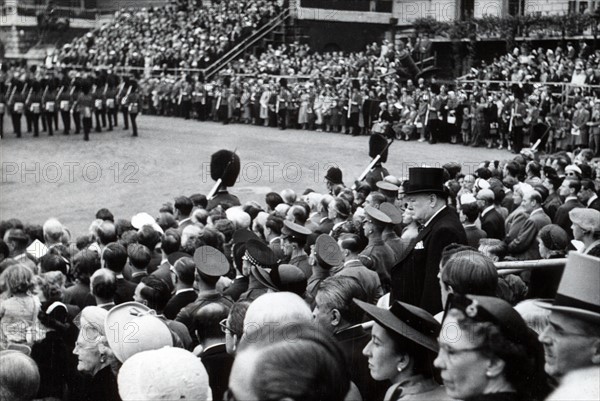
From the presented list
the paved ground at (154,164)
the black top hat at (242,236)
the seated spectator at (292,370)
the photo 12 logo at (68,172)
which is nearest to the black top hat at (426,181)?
the black top hat at (242,236)

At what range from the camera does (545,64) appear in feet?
80.7

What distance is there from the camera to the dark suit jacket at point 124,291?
19.0 feet

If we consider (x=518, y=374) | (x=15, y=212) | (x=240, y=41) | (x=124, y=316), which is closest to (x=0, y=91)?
(x=15, y=212)

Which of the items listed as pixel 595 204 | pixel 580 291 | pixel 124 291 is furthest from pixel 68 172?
pixel 580 291

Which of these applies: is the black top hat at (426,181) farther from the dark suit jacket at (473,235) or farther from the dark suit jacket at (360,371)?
the dark suit jacket at (473,235)

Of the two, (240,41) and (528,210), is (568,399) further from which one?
(240,41)

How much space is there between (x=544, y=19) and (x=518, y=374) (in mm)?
26203

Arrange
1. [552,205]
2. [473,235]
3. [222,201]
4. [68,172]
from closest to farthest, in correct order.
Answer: [473,235] → [552,205] → [222,201] → [68,172]

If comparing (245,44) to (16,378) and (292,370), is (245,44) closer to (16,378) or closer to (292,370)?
(16,378)

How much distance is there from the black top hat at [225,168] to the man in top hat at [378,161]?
1.95 meters

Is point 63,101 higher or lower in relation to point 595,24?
lower

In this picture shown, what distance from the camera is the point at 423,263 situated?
4895 mm

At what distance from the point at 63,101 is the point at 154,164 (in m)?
5.82

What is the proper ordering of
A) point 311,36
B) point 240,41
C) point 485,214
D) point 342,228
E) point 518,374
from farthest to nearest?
1. point 311,36
2. point 240,41
3. point 485,214
4. point 342,228
5. point 518,374
